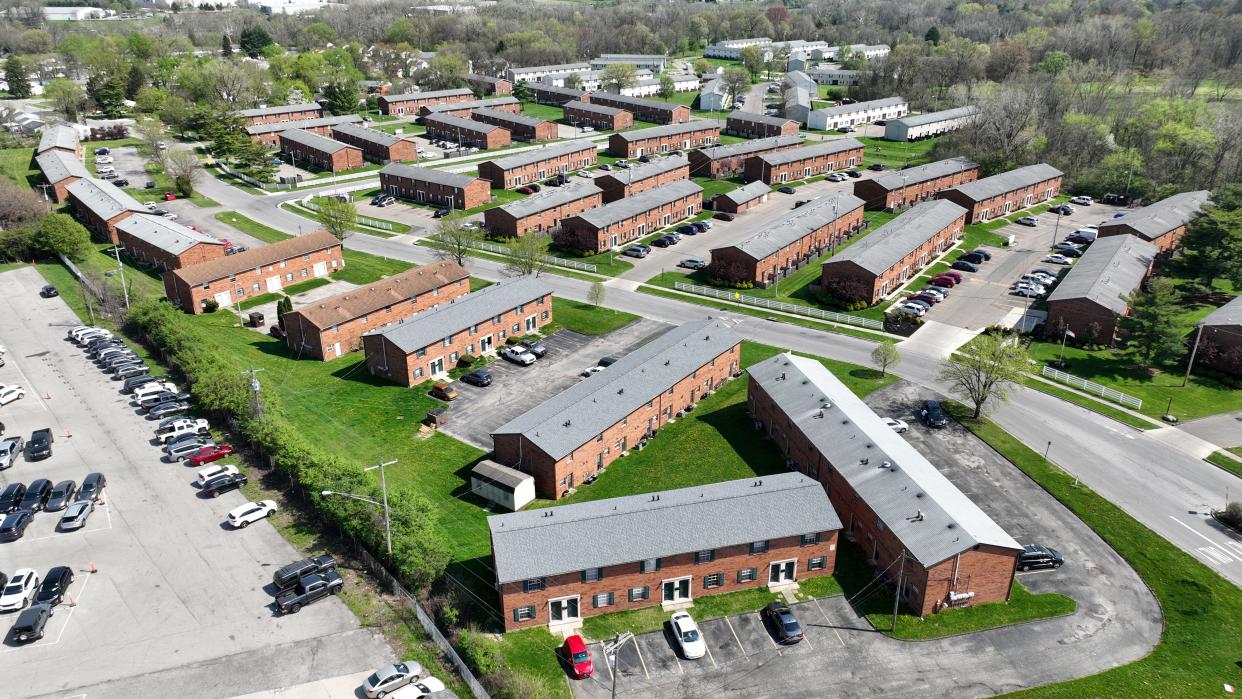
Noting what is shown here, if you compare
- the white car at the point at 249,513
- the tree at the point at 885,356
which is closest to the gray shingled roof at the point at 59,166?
the white car at the point at 249,513

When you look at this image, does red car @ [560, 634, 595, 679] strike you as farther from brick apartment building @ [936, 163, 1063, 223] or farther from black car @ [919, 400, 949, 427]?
brick apartment building @ [936, 163, 1063, 223]

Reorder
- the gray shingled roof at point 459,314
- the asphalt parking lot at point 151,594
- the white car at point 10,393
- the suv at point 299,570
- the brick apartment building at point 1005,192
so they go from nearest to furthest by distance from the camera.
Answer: the asphalt parking lot at point 151,594
the suv at point 299,570
the white car at point 10,393
the gray shingled roof at point 459,314
the brick apartment building at point 1005,192

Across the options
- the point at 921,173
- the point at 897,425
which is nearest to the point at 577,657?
the point at 897,425

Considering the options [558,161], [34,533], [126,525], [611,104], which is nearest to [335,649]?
[126,525]

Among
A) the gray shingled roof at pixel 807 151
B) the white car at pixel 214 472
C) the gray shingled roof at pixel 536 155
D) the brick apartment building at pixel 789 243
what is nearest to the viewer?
the white car at pixel 214 472

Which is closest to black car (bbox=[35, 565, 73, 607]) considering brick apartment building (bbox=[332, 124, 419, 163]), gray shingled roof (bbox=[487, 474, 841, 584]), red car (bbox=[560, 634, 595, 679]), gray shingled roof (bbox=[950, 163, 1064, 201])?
gray shingled roof (bbox=[487, 474, 841, 584])

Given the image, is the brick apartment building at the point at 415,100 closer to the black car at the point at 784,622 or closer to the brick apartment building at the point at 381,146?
the brick apartment building at the point at 381,146
